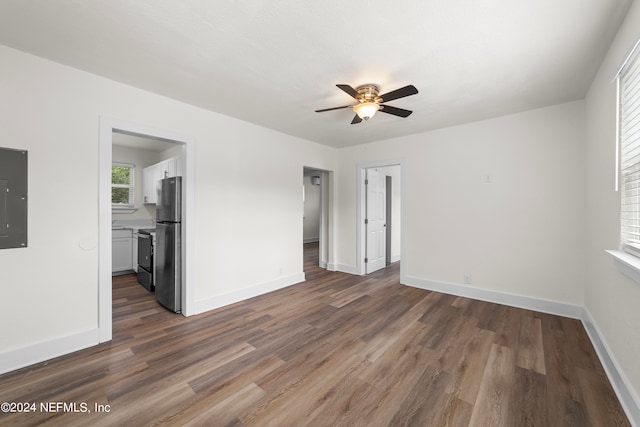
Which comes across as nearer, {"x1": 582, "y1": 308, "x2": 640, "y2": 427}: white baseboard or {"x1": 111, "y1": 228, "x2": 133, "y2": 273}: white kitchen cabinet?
{"x1": 582, "y1": 308, "x2": 640, "y2": 427}: white baseboard

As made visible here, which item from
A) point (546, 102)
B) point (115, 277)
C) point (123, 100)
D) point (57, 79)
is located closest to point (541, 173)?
point (546, 102)

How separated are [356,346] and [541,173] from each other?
307cm

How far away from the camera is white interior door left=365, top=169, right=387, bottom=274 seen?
16.6 feet

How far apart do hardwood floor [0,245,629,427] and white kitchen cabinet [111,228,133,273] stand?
200 cm

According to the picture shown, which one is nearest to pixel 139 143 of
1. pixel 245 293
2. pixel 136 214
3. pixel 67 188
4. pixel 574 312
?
pixel 136 214

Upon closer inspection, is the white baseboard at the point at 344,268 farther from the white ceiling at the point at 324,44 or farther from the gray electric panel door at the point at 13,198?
the gray electric panel door at the point at 13,198

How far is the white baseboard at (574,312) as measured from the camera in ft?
5.30

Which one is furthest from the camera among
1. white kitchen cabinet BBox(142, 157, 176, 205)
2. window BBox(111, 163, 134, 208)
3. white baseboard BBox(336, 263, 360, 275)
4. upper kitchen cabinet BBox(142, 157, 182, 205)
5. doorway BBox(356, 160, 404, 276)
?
window BBox(111, 163, 134, 208)

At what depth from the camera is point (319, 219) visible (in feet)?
21.1

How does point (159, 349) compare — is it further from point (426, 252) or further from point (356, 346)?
point (426, 252)

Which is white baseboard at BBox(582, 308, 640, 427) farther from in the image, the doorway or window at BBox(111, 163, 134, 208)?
window at BBox(111, 163, 134, 208)

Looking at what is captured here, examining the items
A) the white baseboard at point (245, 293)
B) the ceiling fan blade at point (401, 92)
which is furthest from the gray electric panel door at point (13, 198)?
the ceiling fan blade at point (401, 92)

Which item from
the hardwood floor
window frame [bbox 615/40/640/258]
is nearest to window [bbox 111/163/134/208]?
the hardwood floor

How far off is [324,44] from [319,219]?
15.5 ft
